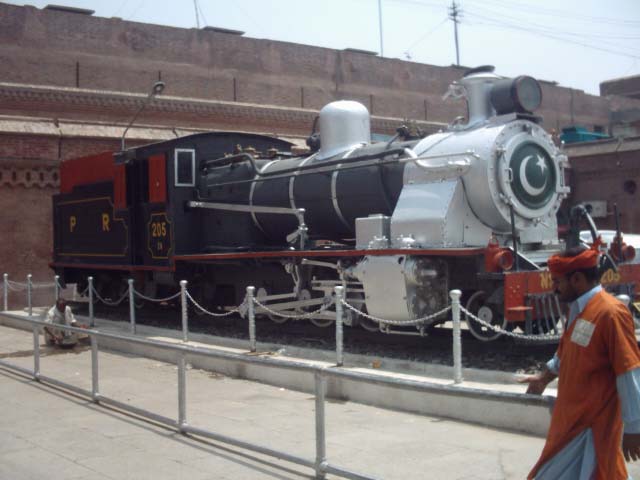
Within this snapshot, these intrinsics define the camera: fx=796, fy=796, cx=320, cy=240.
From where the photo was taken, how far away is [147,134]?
23156 mm

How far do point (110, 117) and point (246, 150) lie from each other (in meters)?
12.1

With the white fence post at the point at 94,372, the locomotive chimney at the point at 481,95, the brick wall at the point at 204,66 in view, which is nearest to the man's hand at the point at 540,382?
the white fence post at the point at 94,372

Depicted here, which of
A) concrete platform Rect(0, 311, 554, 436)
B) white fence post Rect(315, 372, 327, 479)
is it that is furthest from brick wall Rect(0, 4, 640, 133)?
white fence post Rect(315, 372, 327, 479)

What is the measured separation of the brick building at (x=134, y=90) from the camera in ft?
67.1

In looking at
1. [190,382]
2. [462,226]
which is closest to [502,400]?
[190,382]

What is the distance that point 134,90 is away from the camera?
26.0 metres

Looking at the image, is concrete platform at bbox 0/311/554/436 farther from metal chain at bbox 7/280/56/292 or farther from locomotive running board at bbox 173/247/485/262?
metal chain at bbox 7/280/56/292

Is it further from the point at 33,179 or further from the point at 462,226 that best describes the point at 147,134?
the point at 462,226

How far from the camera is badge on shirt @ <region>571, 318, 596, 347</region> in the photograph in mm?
3355

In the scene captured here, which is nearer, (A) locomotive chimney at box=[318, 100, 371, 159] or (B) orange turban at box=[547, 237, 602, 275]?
(B) orange turban at box=[547, 237, 602, 275]

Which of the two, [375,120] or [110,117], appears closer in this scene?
[110,117]

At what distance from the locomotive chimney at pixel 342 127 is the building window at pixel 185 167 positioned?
322 centimetres

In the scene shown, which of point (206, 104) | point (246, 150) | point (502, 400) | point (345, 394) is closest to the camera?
point (502, 400)

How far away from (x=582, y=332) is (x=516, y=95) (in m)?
6.30
